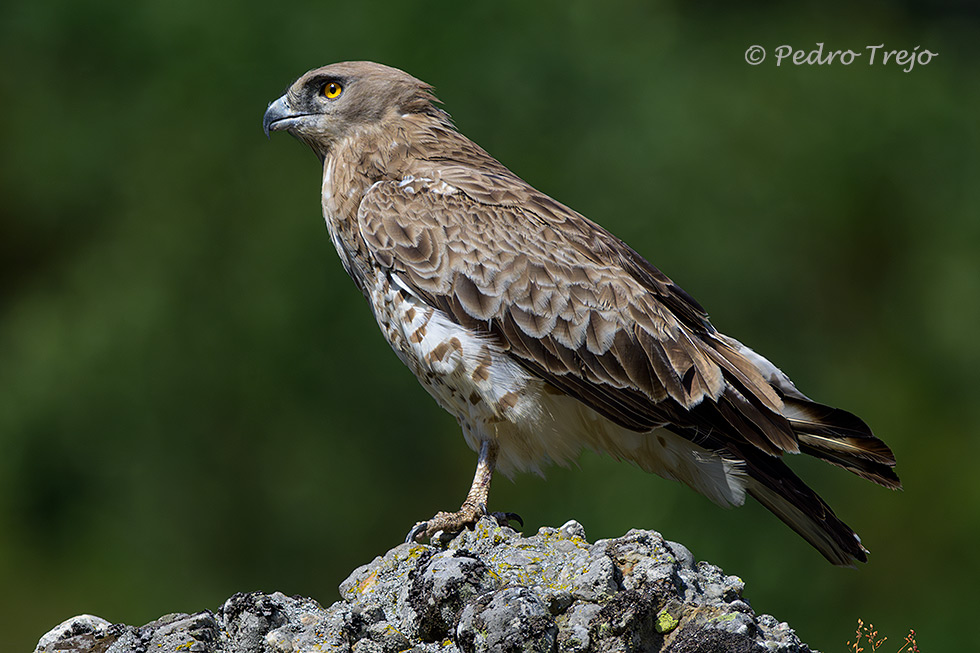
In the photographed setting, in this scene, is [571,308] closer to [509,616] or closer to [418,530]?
[418,530]

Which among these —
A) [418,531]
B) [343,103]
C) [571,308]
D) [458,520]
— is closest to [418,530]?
[418,531]

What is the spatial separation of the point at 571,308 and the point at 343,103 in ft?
5.08

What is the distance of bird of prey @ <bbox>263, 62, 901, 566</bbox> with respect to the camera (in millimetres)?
4035

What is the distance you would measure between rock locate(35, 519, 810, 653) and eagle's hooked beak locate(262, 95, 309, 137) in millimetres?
2375

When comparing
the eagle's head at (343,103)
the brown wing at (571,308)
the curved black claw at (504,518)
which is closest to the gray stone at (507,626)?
the curved black claw at (504,518)

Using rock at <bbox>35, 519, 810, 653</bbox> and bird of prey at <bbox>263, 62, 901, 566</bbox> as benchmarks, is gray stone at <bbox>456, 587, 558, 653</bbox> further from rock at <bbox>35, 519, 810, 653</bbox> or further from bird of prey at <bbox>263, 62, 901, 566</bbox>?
bird of prey at <bbox>263, 62, 901, 566</bbox>

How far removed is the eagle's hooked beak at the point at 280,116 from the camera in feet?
16.4

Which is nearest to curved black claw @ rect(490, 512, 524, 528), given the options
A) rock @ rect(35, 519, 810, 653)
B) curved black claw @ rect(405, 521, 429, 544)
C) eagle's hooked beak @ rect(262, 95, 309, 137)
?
curved black claw @ rect(405, 521, 429, 544)

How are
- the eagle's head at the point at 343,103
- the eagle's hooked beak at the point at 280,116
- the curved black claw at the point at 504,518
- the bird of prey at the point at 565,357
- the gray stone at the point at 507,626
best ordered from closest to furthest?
the gray stone at the point at 507,626 < the curved black claw at the point at 504,518 < the bird of prey at the point at 565,357 < the eagle's head at the point at 343,103 < the eagle's hooked beak at the point at 280,116

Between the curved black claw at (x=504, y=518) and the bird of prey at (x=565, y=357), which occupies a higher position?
the bird of prey at (x=565, y=357)

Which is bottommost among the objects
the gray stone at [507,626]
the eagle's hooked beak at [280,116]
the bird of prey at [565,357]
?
the gray stone at [507,626]

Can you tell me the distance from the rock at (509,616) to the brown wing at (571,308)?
74cm

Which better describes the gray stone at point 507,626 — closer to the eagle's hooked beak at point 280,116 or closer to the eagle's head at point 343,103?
the eagle's head at point 343,103

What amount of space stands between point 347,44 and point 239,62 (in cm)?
124
